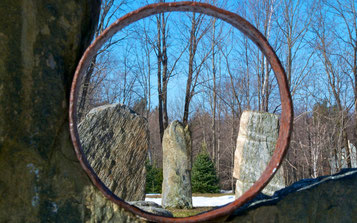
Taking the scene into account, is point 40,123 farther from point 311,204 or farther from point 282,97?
point 311,204

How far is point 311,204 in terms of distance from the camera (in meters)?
1.94

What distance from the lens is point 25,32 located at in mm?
1736

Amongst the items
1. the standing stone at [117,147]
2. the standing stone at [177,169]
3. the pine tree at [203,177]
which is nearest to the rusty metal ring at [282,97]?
the standing stone at [117,147]

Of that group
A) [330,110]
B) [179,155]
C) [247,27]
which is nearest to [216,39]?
[330,110]

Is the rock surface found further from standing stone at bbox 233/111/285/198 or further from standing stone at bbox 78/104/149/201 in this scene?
standing stone at bbox 233/111/285/198

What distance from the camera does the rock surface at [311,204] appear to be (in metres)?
1.83

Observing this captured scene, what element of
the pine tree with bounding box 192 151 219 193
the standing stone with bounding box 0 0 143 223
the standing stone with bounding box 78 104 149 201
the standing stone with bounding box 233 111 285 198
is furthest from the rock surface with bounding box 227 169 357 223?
the pine tree with bounding box 192 151 219 193

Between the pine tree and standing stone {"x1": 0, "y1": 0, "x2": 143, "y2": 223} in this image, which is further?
the pine tree

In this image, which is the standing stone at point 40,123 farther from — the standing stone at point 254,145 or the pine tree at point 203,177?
the pine tree at point 203,177

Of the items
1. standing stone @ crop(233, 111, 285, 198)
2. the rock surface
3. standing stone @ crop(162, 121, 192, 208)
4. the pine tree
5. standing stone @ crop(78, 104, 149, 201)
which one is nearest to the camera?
the rock surface

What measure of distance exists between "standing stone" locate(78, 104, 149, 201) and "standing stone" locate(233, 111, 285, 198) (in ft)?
9.48

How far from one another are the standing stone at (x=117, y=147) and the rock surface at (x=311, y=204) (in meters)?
3.54

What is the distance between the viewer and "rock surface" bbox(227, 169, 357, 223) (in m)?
1.83

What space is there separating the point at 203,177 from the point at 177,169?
20.3 feet
